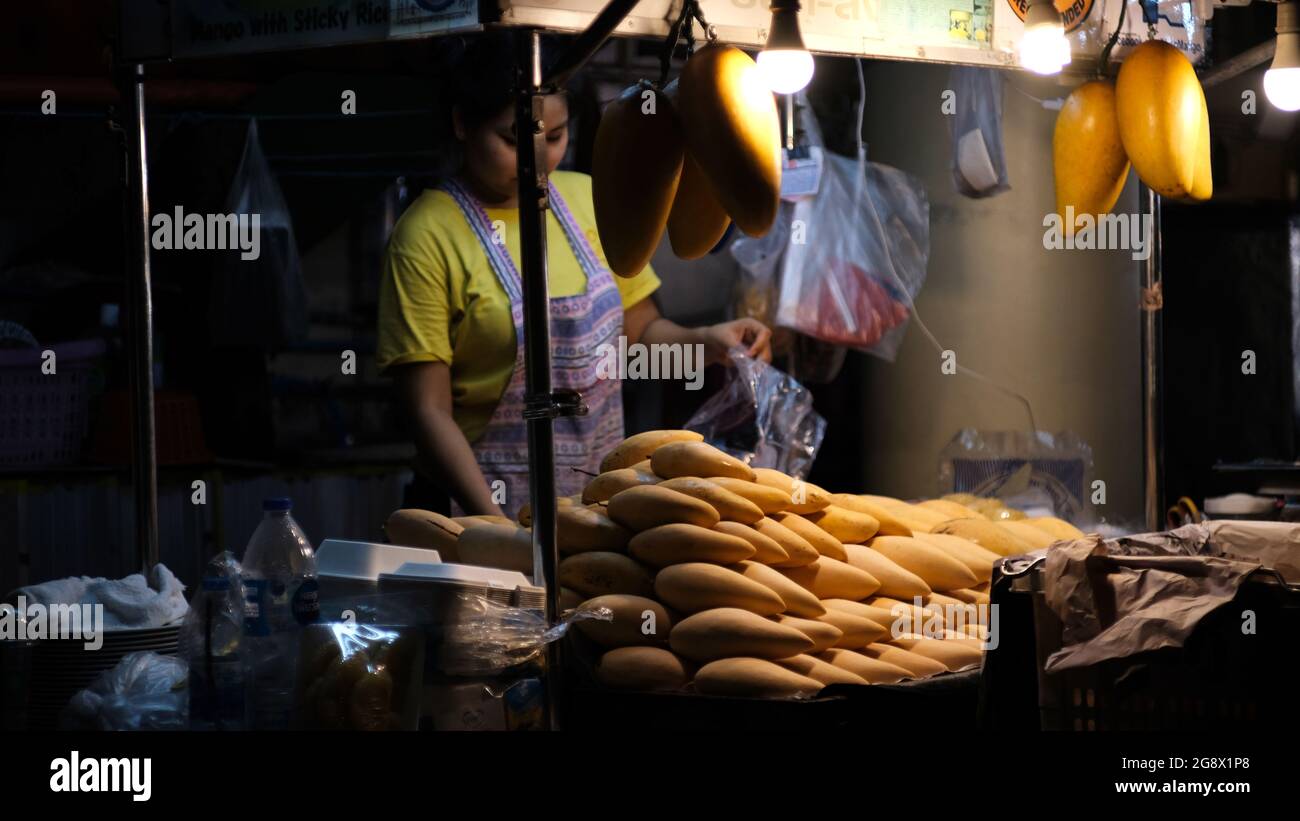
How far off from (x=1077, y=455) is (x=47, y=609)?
8.90 ft

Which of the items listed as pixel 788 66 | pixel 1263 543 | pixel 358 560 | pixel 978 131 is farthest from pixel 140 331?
pixel 978 131

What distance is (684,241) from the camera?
1822mm

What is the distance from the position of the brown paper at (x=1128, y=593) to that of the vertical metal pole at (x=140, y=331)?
164 cm

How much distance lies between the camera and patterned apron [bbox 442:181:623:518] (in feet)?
10.8

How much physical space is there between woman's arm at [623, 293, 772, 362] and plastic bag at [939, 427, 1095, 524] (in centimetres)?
72

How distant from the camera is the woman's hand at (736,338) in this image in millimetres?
3434

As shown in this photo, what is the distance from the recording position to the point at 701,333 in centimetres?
346

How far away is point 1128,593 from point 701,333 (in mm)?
1988

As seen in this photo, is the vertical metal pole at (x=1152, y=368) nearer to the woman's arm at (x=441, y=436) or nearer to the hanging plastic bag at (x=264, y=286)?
the woman's arm at (x=441, y=436)

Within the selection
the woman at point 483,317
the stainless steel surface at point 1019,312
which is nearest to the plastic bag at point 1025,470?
the stainless steel surface at point 1019,312

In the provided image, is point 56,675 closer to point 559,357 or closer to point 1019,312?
point 559,357
